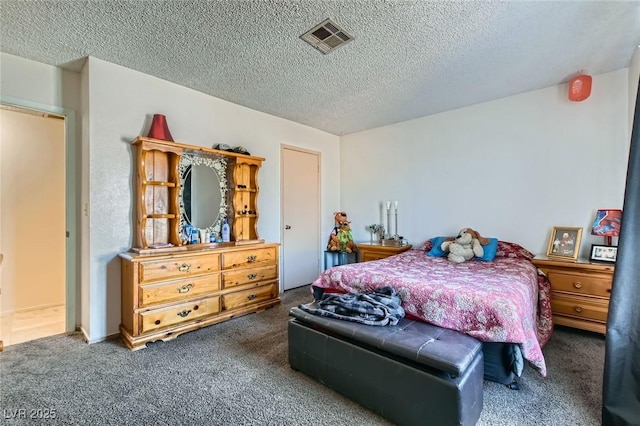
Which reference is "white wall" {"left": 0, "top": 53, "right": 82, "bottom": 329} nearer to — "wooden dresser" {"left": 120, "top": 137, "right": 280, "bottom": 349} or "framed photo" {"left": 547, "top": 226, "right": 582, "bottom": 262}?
"wooden dresser" {"left": 120, "top": 137, "right": 280, "bottom": 349}

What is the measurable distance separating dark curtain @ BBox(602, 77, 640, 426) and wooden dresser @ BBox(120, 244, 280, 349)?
290cm

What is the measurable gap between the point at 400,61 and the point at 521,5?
0.94 m

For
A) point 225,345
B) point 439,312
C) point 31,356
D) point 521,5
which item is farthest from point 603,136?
point 31,356

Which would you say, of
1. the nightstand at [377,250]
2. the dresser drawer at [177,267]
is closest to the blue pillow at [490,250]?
the nightstand at [377,250]

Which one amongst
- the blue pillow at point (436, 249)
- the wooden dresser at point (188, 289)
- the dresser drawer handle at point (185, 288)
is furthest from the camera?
the blue pillow at point (436, 249)

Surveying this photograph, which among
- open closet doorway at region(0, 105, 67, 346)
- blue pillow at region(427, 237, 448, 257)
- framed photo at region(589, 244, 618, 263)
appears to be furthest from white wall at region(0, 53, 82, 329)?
framed photo at region(589, 244, 618, 263)

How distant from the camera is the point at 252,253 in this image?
131 inches

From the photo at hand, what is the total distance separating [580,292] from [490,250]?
2.67 feet

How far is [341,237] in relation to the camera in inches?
185

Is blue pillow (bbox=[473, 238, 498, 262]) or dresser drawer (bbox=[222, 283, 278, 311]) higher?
blue pillow (bbox=[473, 238, 498, 262])

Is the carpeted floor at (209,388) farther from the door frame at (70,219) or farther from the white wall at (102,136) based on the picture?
the white wall at (102,136)

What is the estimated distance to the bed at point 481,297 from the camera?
1.73 metres

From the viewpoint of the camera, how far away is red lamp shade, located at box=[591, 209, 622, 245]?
2.74 metres

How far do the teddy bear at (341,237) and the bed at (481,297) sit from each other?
65.1 inches
